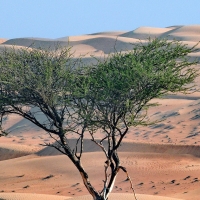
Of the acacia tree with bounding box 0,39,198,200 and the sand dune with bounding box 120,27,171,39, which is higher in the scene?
the acacia tree with bounding box 0,39,198,200

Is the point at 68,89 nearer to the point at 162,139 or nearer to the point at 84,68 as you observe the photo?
the point at 84,68

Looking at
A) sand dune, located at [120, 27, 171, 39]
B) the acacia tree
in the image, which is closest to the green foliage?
the acacia tree

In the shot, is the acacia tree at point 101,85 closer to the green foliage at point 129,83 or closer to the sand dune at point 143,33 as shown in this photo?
the green foliage at point 129,83

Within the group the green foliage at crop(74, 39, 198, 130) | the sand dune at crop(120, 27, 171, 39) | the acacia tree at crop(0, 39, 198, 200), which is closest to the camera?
the green foliage at crop(74, 39, 198, 130)

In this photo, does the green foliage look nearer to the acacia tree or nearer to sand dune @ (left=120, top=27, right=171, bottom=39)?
the acacia tree

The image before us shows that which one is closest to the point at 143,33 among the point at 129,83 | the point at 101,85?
the point at 101,85

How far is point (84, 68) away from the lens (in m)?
16.9

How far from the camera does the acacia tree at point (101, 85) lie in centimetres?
1557

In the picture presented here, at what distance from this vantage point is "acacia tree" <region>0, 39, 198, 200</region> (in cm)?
1557

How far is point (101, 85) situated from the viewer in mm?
A: 15773

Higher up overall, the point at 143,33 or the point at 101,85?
the point at 101,85

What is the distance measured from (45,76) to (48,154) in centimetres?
1917

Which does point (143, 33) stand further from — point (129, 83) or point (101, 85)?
point (129, 83)

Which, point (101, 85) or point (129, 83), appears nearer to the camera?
point (129, 83)
